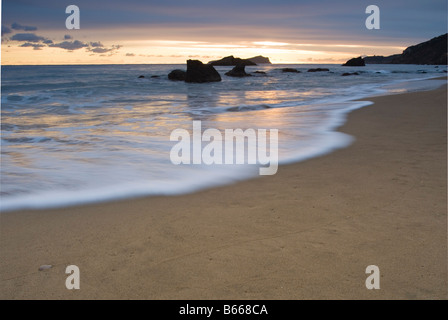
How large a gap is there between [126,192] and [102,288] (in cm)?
187

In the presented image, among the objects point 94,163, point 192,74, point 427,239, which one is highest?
point 192,74

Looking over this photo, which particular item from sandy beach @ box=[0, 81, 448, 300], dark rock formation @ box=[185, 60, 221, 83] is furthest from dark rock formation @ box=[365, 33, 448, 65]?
sandy beach @ box=[0, 81, 448, 300]

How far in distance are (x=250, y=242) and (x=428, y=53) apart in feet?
477

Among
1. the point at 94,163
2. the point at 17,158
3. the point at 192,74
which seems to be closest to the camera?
the point at 94,163

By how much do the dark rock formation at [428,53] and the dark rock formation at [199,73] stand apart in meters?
104

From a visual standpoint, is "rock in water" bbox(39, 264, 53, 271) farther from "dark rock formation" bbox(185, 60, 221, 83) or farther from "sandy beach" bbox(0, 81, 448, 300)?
"dark rock formation" bbox(185, 60, 221, 83)

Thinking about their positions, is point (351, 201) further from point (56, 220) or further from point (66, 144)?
point (66, 144)

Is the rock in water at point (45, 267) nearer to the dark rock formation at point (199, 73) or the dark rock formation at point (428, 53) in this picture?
the dark rock formation at point (199, 73)

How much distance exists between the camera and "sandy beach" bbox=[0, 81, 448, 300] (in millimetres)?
2221

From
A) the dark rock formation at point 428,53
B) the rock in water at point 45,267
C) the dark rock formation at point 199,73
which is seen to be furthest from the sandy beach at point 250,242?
the dark rock formation at point 428,53

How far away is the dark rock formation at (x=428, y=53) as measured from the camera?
116375mm

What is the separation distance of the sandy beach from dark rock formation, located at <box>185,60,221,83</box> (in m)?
31.6

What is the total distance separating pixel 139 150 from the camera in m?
6.17
